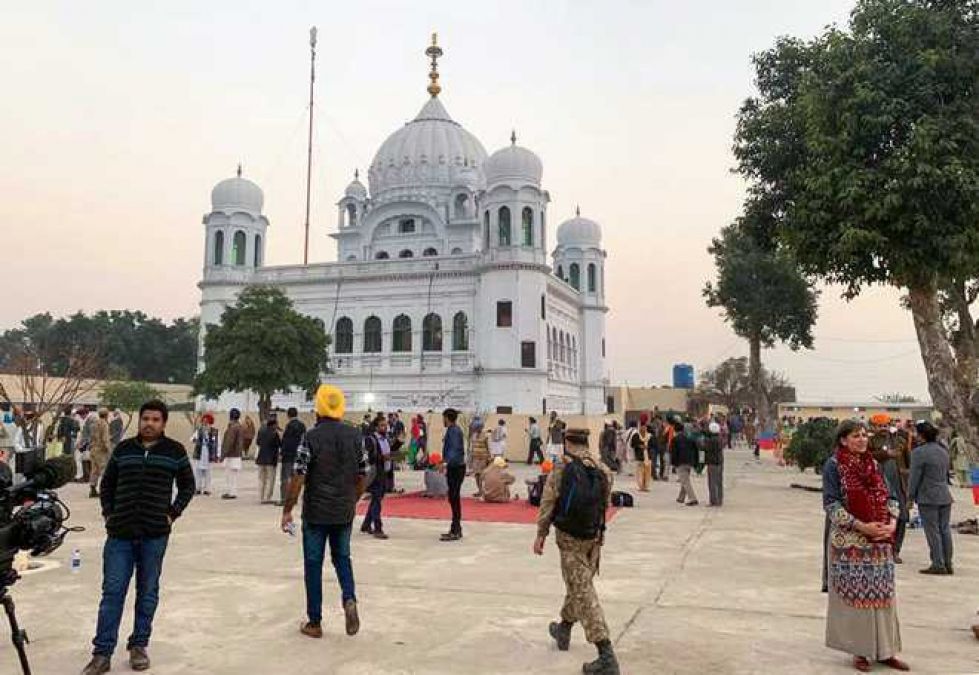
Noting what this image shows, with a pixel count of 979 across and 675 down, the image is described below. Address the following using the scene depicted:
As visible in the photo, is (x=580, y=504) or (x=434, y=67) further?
(x=434, y=67)

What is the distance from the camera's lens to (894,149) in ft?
48.1

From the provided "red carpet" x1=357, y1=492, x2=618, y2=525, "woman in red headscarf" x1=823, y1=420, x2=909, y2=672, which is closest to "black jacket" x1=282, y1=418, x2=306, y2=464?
"red carpet" x1=357, y1=492, x2=618, y2=525

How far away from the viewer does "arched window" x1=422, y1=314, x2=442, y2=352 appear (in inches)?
1652

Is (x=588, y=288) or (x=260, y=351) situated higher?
(x=588, y=288)

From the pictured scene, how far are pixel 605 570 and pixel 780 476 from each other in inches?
617

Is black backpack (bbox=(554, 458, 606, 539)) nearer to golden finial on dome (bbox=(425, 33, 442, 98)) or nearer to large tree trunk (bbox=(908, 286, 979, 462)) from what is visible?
large tree trunk (bbox=(908, 286, 979, 462))

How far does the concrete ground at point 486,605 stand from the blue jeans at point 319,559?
28 centimetres

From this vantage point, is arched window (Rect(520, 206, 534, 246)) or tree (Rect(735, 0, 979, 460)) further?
arched window (Rect(520, 206, 534, 246))

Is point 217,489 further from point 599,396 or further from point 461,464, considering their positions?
point 599,396

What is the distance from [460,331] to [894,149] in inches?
1135

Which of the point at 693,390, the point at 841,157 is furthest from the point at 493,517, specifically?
the point at 693,390

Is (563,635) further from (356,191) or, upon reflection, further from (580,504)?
(356,191)

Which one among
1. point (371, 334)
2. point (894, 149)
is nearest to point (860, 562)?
point (894, 149)

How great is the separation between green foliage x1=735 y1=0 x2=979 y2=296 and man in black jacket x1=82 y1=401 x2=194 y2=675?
13032 mm
